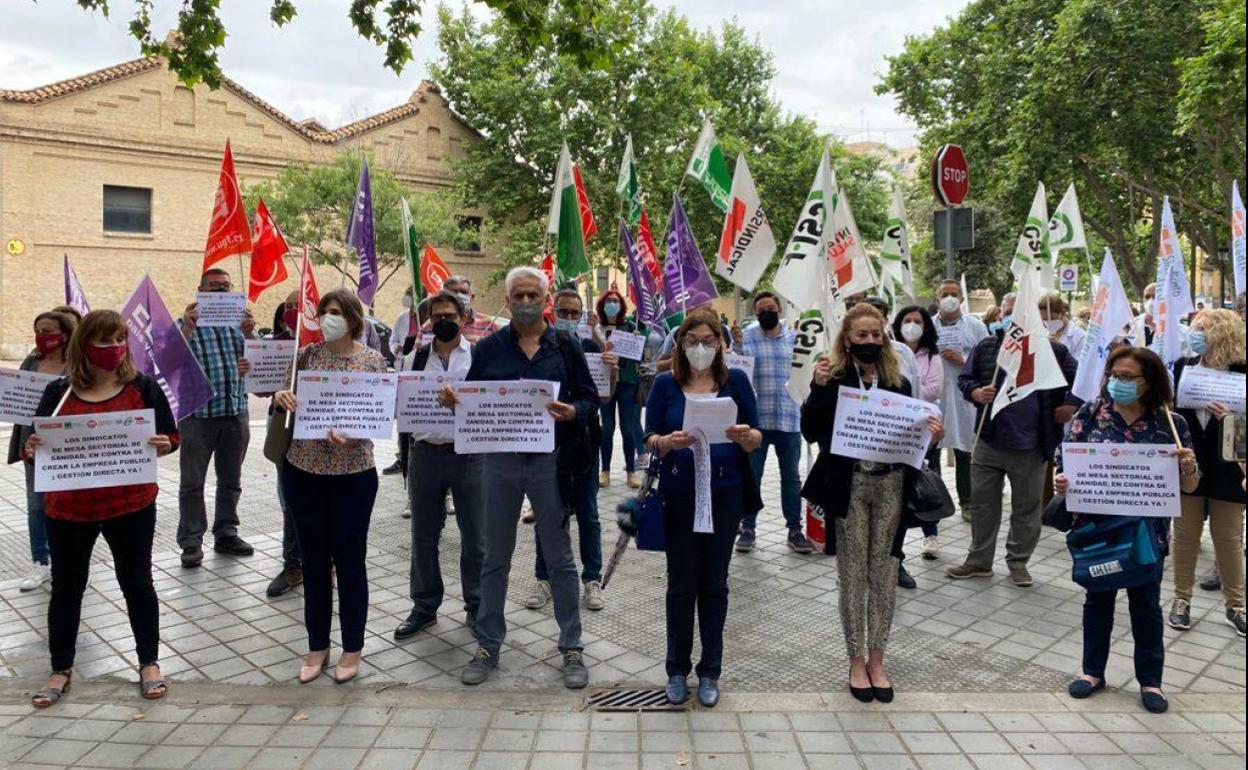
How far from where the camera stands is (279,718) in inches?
160

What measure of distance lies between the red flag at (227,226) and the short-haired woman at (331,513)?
9.24ft

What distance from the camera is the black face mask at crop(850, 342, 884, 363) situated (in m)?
4.33

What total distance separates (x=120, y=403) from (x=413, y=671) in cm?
206

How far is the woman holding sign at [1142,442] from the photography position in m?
4.19

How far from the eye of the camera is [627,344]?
8727mm

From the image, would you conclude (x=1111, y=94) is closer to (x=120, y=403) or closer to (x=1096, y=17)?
(x=1096, y=17)

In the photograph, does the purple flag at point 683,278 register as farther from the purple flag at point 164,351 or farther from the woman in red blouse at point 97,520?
the woman in red blouse at point 97,520

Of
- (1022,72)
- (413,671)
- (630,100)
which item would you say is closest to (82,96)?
(630,100)

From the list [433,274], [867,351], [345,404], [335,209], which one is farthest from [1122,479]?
[335,209]

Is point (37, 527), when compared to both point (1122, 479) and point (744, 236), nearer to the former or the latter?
point (744, 236)

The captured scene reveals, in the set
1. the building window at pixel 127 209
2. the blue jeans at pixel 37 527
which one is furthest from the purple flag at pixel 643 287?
the building window at pixel 127 209

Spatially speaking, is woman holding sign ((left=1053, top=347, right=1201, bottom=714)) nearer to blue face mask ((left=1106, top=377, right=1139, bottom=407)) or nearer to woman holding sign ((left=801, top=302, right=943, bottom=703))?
blue face mask ((left=1106, top=377, right=1139, bottom=407))

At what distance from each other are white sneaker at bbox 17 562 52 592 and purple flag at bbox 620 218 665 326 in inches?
214

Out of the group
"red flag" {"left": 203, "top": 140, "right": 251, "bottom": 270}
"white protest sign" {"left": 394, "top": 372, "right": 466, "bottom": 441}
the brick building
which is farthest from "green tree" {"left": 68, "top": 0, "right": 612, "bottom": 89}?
the brick building
